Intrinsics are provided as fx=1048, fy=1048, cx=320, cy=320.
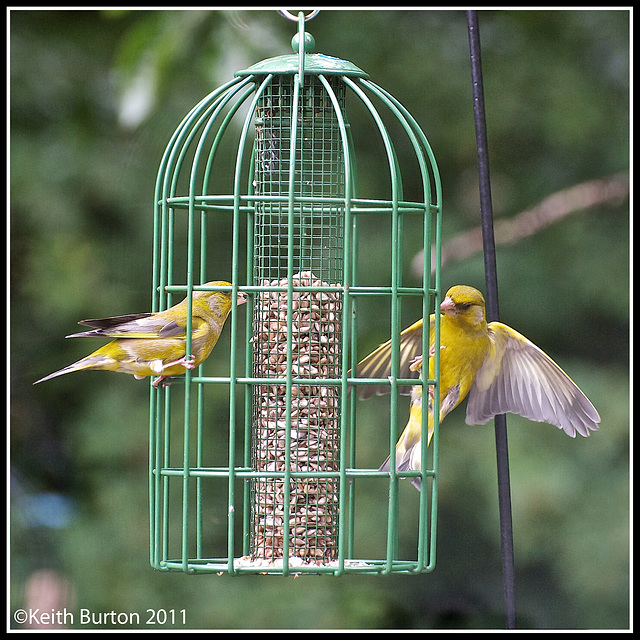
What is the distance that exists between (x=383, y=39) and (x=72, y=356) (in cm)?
322

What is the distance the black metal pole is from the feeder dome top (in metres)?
0.52

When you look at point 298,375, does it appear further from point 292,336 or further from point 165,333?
point 165,333

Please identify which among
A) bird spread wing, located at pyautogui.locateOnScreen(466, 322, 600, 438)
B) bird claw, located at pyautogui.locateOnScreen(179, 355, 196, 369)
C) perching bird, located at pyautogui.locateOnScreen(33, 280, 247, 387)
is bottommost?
bird spread wing, located at pyautogui.locateOnScreen(466, 322, 600, 438)

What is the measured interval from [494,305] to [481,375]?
146 centimetres

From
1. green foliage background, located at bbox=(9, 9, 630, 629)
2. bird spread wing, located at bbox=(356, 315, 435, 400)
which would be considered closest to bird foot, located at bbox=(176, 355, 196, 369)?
bird spread wing, located at bbox=(356, 315, 435, 400)

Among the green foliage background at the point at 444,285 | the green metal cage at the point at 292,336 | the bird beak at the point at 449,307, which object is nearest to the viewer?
the green metal cage at the point at 292,336

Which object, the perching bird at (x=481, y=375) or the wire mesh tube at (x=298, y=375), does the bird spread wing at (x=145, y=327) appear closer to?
the wire mesh tube at (x=298, y=375)

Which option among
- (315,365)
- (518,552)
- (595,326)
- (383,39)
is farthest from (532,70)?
(315,365)

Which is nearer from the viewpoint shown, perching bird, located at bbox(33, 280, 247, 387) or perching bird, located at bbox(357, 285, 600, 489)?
perching bird, located at bbox(33, 280, 247, 387)

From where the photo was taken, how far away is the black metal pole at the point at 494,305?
320cm

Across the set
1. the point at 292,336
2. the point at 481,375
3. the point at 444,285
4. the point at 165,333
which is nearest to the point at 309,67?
the point at 292,336

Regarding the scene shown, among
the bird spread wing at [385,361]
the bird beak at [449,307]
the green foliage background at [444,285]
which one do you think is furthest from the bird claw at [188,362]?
the green foliage background at [444,285]

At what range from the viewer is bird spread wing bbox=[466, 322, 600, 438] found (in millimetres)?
4469

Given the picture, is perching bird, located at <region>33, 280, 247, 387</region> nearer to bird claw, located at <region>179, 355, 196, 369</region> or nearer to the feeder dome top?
bird claw, located at <region>179, 355, 196, 369</region>
